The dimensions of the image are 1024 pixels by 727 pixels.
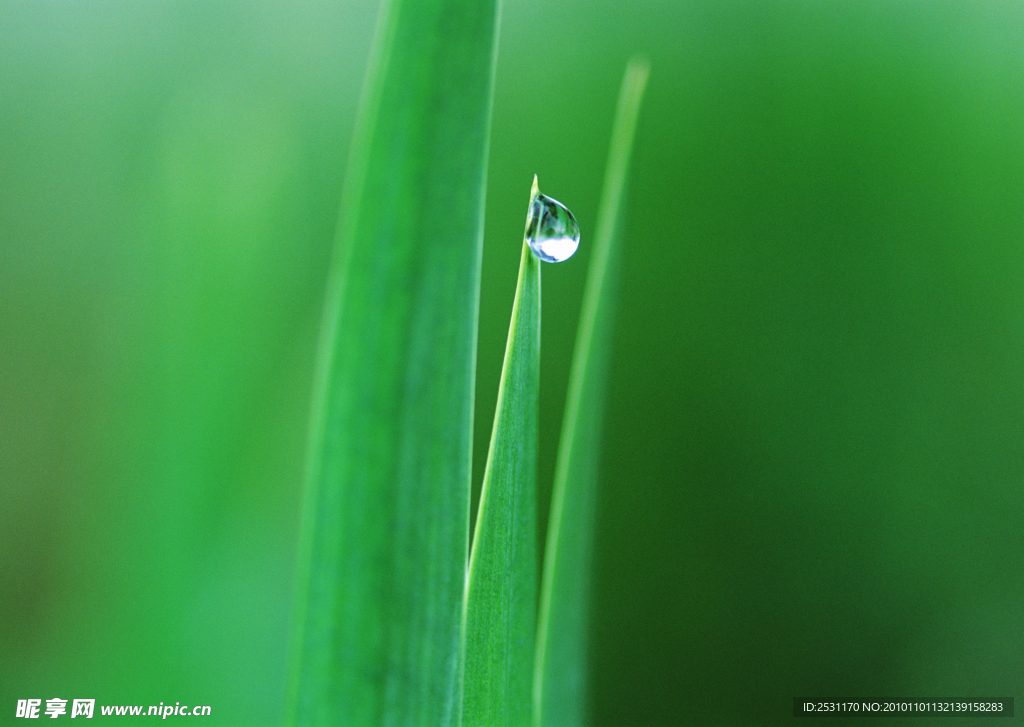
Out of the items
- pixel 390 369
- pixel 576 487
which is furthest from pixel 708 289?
pixel 390 369

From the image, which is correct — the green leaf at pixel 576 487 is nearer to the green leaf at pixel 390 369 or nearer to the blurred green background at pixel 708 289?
the green leaf at pixel 390 369

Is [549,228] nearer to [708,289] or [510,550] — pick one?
[510,550]

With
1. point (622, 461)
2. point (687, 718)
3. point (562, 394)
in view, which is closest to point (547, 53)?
point (562, 394)

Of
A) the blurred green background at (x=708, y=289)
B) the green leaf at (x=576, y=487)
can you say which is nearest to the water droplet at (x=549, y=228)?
the green leaf at (x=576, y=487)

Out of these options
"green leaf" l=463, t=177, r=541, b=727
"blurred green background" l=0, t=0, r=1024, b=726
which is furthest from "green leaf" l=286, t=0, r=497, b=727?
"blurred green background" l=0, t=0, r=1024, b=726

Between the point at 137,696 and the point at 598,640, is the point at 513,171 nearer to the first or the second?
the point at 598,640
